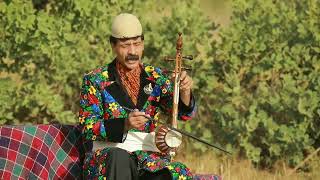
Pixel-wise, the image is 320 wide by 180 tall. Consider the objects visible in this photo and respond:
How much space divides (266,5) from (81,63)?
1943 millimetres

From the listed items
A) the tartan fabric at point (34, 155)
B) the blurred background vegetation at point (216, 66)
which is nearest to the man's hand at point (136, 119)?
the tartan fabric at point (34, 155)

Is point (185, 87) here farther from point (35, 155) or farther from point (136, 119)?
point (35, 155)

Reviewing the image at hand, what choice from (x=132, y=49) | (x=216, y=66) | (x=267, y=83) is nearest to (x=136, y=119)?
(x=132, y=49)

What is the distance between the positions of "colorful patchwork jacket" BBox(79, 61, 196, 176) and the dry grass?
1810 millimetres

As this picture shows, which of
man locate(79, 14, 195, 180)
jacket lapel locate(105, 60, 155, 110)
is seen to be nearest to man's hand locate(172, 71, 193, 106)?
man locate(79, 14, 195, 180)

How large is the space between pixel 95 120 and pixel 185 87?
2.04ft

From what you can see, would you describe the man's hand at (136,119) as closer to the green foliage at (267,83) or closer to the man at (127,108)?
the man at (127,108)

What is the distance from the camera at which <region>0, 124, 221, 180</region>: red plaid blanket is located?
6.18m

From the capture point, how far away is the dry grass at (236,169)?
7859mm

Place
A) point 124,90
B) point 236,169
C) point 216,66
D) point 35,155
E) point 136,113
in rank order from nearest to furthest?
point 136,113
point 124,90
point 35,155
point 236,169
point 216,66

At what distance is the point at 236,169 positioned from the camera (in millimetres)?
8156

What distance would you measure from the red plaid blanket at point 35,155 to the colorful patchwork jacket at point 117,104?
0.42 metres

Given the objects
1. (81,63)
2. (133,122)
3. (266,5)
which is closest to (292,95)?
(266,5)

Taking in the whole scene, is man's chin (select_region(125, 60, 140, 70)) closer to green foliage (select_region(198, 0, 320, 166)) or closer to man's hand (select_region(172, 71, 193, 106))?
man's hand (select_region(172, 71, 193, 106))
